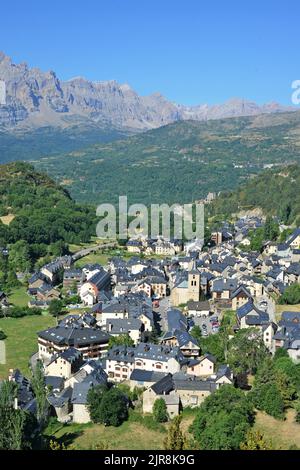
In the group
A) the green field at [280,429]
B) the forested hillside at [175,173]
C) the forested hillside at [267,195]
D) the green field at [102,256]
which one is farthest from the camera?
the forested hillside at [175,173]

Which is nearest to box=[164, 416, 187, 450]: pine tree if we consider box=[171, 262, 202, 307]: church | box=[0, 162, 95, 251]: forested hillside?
box=[171, 262, 202, 307]: church

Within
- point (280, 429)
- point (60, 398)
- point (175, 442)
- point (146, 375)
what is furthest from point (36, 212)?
point (175, 442)

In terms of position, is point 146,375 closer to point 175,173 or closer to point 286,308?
point 286,308

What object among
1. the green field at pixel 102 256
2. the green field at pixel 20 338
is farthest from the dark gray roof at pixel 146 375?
the green field at pixel 102 256

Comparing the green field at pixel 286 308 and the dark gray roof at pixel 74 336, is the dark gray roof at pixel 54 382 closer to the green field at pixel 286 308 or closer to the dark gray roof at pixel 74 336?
the dark gray roof at pixel 74 336
